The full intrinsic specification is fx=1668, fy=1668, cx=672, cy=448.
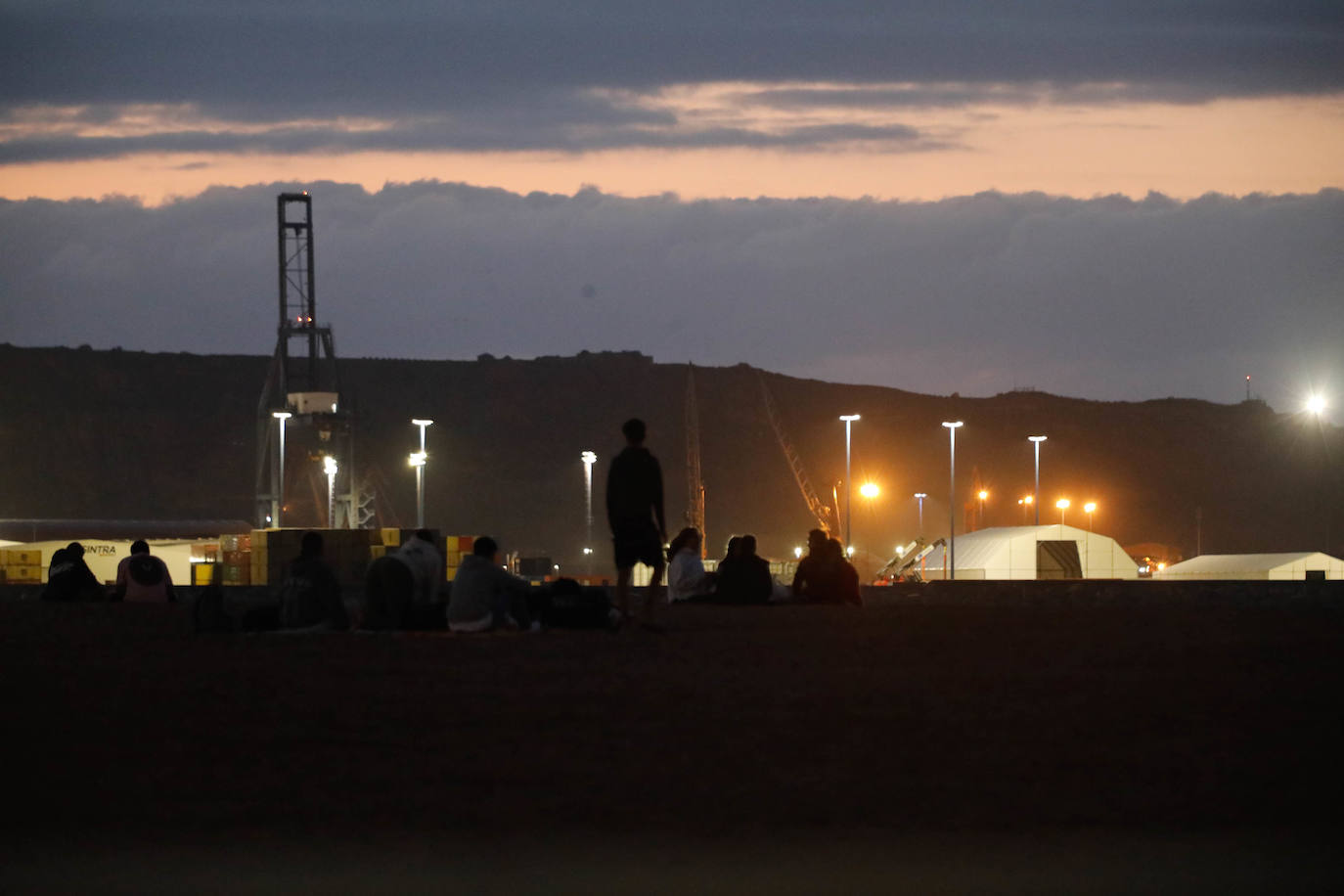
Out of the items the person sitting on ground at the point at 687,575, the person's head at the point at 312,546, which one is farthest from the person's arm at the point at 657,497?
the person sitting on ground at the point at 687,575

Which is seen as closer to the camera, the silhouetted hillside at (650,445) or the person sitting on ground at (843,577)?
the person sitting on ground at (843,577)

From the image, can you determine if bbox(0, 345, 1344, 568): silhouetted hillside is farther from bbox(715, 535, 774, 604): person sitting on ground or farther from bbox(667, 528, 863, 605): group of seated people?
bbox(715, 535, 774, 604): person sitting on ground

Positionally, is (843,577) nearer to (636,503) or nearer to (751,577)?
(751,577)

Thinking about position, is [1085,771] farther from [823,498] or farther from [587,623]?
[823,498]

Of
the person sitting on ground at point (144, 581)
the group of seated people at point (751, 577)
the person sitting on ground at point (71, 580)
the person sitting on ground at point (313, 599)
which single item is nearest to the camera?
the person sitting on ground at point (313, 599)

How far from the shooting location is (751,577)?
17984 millimetres

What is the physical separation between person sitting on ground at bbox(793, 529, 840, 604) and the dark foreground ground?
6.55 metres

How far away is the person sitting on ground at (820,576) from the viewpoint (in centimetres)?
1831

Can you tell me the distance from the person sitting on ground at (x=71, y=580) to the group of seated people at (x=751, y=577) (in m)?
6.89

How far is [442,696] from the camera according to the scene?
30.5 feet

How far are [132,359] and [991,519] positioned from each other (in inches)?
3014

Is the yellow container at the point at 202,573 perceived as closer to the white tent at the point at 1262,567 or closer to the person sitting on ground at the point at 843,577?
the white tent at the point at 1262,567

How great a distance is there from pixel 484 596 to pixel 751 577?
16.9 feet

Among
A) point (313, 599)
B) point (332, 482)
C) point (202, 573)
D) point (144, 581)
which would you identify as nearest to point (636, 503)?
point (313, 599)
